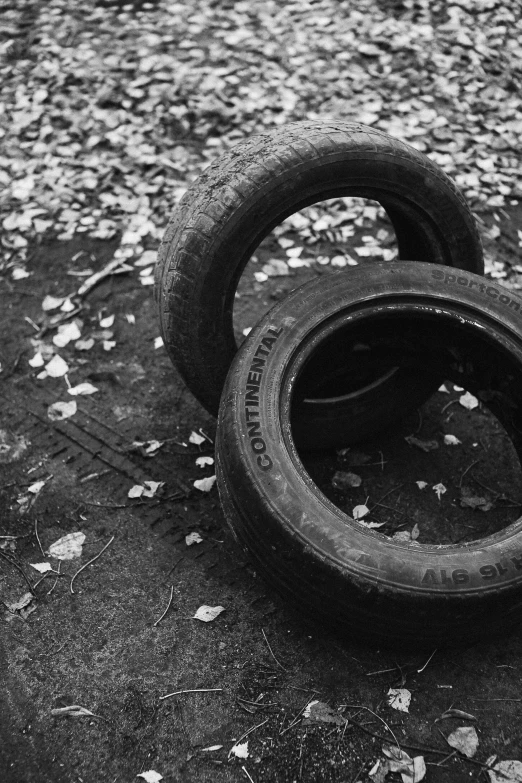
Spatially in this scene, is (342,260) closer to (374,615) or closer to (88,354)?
(88,354)

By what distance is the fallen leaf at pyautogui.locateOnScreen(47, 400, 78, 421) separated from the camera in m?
4.20

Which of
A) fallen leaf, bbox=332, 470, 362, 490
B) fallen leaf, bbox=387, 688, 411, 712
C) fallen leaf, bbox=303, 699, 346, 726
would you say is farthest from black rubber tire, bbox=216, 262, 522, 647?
fallen leaf, bbox=332, 470, 362, 490

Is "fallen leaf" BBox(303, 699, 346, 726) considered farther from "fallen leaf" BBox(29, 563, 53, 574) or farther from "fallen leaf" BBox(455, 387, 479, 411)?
"fallen leaf" BBox(455, 387, 479, 411)

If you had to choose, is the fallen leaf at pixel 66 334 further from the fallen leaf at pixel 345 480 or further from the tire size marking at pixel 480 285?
the tire size marking at pixel 480 285

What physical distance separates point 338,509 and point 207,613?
78cm

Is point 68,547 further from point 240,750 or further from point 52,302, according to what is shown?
point 52,302

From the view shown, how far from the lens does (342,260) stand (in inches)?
203

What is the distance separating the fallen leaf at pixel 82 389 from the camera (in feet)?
14.2

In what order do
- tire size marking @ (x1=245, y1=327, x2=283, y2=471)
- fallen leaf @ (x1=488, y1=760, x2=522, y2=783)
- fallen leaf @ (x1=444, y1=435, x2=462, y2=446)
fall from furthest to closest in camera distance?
fallen leaf @ (x1=444, y1=435, x2=462, y2=446) → tire size marking @ (x1=245, y1=327, x2=283, y2=471) → fallen leaf @ (x1=488, y1=760, x2=522, y2=783)

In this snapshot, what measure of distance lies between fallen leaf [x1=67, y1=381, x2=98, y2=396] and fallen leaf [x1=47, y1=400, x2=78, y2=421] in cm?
9

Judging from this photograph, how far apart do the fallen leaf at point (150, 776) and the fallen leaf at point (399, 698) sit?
94 centimetres

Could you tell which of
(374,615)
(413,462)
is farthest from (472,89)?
(374,615)

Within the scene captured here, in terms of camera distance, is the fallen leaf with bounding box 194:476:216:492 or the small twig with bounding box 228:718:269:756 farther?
the fallen leaf with bounding box 194:476:216:492

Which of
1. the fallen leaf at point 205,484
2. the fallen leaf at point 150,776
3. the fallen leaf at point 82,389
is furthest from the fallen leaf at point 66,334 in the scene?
the fallen leaf at point 150,776
